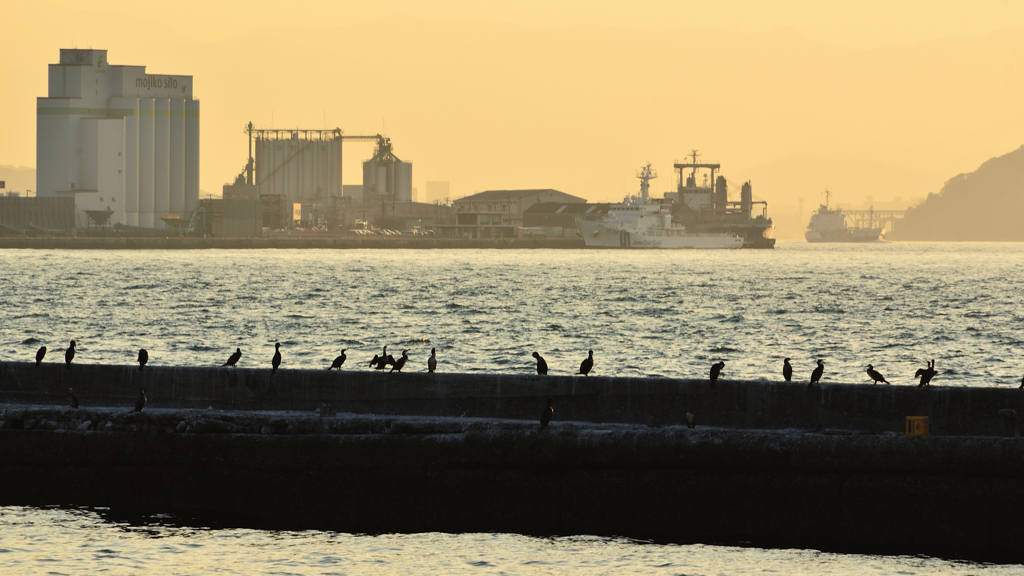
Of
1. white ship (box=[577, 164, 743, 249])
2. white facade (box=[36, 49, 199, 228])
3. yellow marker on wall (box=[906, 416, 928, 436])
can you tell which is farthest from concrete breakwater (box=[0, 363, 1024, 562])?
white ship (box=[577, 164, 743, 249])

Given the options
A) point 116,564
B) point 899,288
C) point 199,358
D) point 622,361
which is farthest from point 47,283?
point 116,564

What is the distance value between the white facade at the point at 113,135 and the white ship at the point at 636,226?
6251 centimetres

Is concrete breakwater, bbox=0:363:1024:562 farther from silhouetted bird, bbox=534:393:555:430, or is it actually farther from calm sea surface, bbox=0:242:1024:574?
calm sea surface, bbox=0:242:1024:574

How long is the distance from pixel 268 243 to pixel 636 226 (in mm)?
54724

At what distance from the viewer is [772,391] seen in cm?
1546

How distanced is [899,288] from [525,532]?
7572 cm

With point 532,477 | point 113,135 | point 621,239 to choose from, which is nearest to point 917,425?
point 532,477

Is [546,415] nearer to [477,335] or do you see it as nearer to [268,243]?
[477,335]

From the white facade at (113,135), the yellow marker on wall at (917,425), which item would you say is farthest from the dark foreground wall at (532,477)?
the white facade at (113,135)

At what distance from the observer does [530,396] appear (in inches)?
634

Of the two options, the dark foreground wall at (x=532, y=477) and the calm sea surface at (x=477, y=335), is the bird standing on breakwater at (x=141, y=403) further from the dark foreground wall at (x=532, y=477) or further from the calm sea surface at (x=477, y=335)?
the calm sea surface at (x=477, y=335)

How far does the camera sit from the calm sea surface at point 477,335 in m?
13.1

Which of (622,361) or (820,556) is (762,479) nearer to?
(820,556)

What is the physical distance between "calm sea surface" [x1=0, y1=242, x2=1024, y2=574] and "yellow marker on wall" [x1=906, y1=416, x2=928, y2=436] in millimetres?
1669
